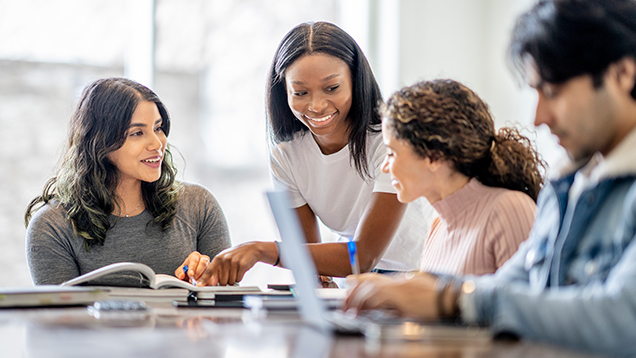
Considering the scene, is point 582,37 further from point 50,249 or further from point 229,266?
point 50,249

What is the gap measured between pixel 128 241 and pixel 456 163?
3.51ft

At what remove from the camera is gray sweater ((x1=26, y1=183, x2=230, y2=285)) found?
177 cm

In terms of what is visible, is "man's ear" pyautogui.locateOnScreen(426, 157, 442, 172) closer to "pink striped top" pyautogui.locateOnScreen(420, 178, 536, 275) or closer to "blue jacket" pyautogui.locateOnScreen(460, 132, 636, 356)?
"pink striped top" pyautogui.locateOnScreen(420, 178, 536, 275)

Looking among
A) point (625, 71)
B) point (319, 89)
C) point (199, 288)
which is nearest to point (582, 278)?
point (625, 71)

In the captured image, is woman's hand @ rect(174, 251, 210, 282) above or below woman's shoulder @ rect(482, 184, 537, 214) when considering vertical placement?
below

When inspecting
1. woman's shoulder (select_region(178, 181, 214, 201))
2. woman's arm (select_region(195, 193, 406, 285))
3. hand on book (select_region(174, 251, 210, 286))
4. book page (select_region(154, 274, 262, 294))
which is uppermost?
woman's shoulder (select_region(178, 181, 214, 201))

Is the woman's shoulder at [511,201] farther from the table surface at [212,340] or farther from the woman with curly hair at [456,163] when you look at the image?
the table surface at [212,340]

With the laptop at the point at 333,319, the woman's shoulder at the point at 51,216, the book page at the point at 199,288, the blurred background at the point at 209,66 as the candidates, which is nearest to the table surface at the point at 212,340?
the laptop at the point at 333,319

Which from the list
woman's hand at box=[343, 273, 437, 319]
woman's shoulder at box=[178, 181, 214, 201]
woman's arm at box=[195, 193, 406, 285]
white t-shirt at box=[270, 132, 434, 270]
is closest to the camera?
woman's hand at box=[343, 273, 437, 319]

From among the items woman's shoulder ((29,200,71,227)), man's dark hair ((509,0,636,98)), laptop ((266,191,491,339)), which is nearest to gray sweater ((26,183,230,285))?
woman's shoulder ((29,200,71,227))

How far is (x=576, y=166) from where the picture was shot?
94 centimetres

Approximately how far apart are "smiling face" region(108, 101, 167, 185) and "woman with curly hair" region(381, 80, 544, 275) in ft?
2.93

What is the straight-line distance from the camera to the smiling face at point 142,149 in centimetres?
194

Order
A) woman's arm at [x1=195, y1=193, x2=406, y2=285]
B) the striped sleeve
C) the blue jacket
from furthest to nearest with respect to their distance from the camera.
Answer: woman's arm at [x1=195, y1=193, x2=406, y2=285] → the striped sleeve → the blue jacket
